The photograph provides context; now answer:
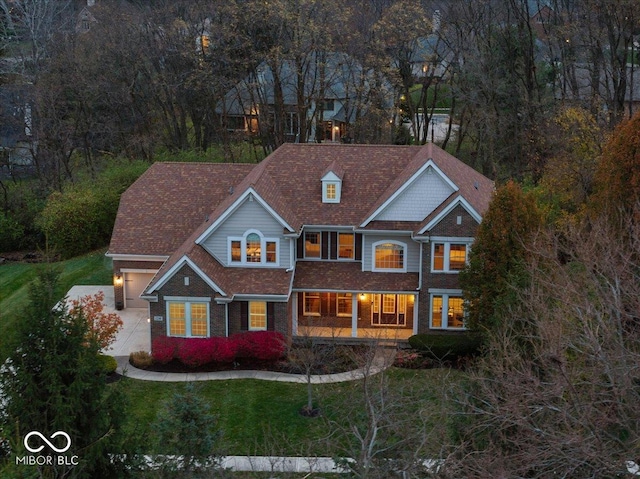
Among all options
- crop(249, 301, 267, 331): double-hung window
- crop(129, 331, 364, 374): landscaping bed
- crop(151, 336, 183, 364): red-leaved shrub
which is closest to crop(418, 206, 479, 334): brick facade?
crop(129, 331, 364, 374): landscaping bed

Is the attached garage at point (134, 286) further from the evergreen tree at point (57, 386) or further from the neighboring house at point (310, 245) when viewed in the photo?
the evergreen tree at point (57, 386)

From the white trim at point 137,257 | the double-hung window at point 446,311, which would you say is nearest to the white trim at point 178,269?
the white trim at point 137,257

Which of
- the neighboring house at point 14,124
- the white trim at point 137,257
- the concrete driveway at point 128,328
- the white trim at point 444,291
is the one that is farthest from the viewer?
the neighboring house at point 14,124

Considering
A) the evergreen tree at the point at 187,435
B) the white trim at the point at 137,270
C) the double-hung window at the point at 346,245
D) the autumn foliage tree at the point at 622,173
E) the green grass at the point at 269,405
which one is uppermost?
the autumn foliage tree at the point at 622,173

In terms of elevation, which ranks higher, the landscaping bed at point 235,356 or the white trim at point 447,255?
the white trim at point 447,255

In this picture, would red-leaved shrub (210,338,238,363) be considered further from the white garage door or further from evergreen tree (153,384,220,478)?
evergreen tree (153,384,220,478)

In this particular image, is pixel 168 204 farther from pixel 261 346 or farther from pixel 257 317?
pixel 261 346
